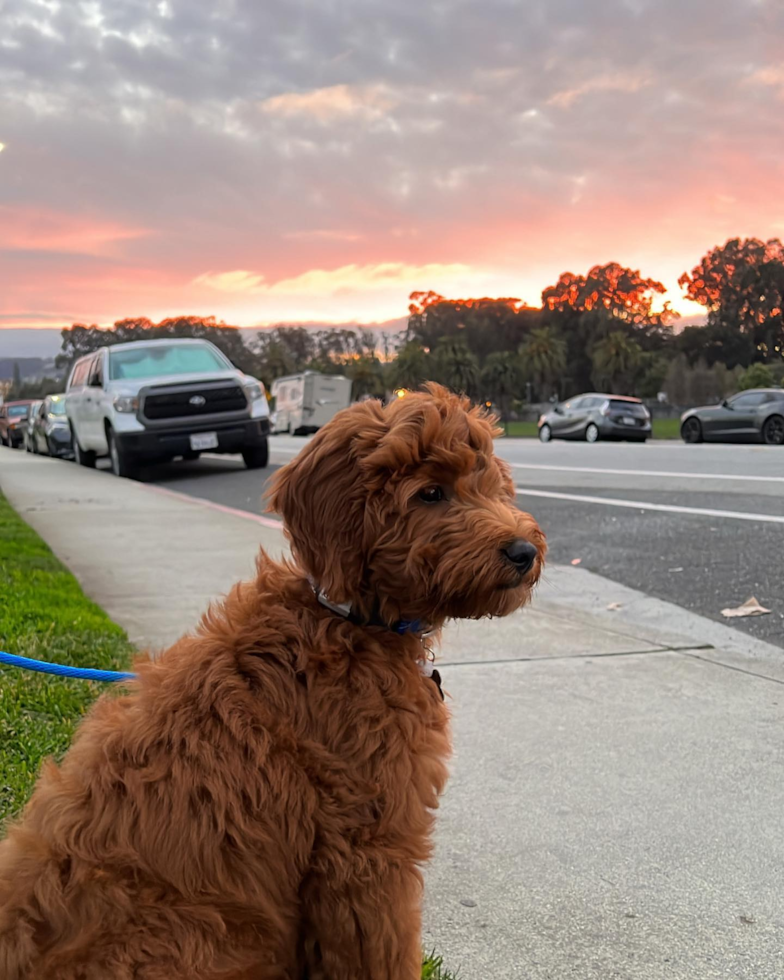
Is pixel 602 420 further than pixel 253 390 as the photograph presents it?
Yes

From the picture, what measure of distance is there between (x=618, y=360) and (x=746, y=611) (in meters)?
97.9

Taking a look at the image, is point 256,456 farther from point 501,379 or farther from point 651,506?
point 501,379

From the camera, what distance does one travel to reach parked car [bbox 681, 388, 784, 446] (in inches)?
1010

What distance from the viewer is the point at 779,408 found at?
25.4 m

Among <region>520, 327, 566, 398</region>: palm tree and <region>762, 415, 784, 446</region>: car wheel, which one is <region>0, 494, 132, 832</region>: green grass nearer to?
<region>762, 415, 784, 446</region>: car wheel

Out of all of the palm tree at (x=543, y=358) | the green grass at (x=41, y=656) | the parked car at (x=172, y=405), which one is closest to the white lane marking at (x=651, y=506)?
the green grass at (x=41, y=656)

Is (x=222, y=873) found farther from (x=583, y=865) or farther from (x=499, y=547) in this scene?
(x=583, y=865)

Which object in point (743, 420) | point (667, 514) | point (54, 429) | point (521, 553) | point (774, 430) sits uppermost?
point (521, 553)

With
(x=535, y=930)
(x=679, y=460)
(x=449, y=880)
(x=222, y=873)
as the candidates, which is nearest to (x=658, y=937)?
(x=535, y=930)

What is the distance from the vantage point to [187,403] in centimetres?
1536

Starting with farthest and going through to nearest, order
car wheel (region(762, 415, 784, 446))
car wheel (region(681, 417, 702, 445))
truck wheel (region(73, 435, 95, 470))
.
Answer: car wheel (region(681, 417, 702, 445)), car wheel (region(762, 415, 784, 446)), truck wheel (region(73, 435, 95, 470))

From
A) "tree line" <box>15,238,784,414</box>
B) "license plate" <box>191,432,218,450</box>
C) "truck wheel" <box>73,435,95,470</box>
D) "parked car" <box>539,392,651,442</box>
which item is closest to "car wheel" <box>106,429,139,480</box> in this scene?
"license plate" <box>191,432,218,450</box>

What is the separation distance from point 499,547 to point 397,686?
397mm

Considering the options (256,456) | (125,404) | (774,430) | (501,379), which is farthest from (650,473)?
(501,379)
